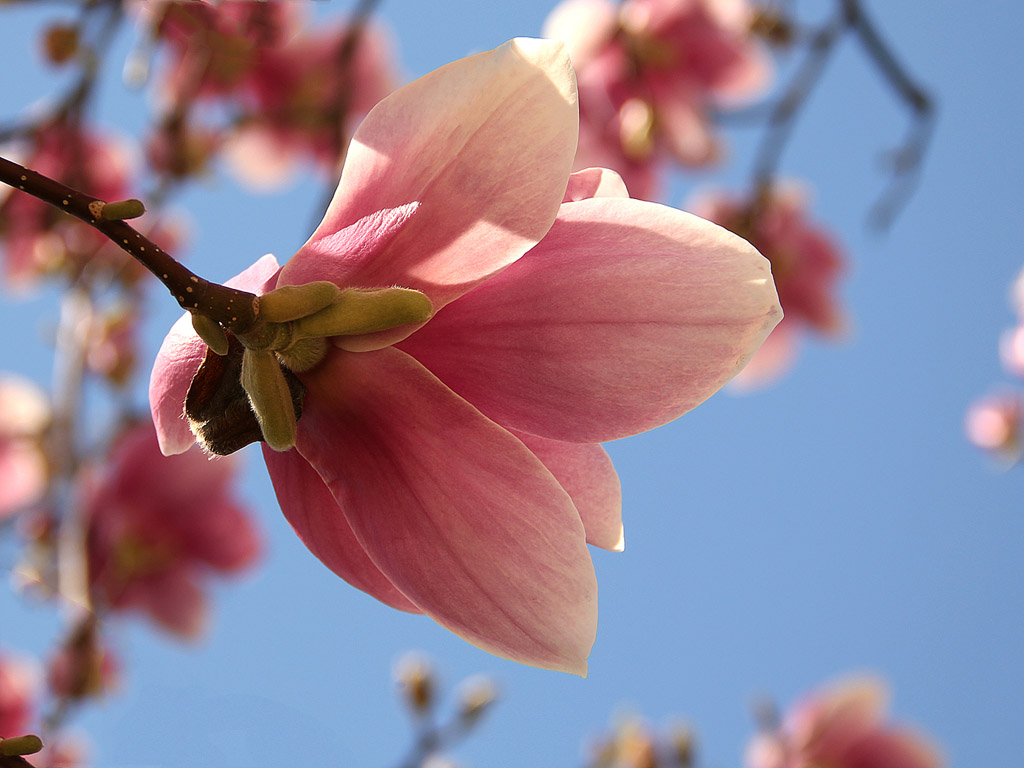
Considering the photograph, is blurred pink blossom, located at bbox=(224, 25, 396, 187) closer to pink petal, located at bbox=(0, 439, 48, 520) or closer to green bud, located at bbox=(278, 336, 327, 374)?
pink petal, located at bbox=(0, 439, 48, 520)

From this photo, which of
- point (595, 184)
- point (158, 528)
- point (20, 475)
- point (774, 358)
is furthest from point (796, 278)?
point (595, 184)

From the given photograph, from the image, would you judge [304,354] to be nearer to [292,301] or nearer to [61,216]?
[292,301]

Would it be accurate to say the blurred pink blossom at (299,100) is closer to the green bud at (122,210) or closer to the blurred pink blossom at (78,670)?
the blurred pink blossom at (78,670)

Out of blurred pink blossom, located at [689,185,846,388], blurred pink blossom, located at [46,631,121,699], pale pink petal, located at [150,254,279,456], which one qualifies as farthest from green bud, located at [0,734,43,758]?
blurred pink blossom, located at [689,185,846,388]

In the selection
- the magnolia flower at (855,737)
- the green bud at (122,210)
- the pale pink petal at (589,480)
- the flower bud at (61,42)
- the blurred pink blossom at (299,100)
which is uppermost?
the blurred pink blossom at (299,100)

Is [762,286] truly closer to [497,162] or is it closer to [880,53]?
[497,162]

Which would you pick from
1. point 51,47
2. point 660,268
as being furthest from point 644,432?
point 51,47

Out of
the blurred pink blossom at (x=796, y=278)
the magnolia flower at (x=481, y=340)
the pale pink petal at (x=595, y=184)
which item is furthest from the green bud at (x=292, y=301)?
the blurred pink blossom at (x=796, y=278)
